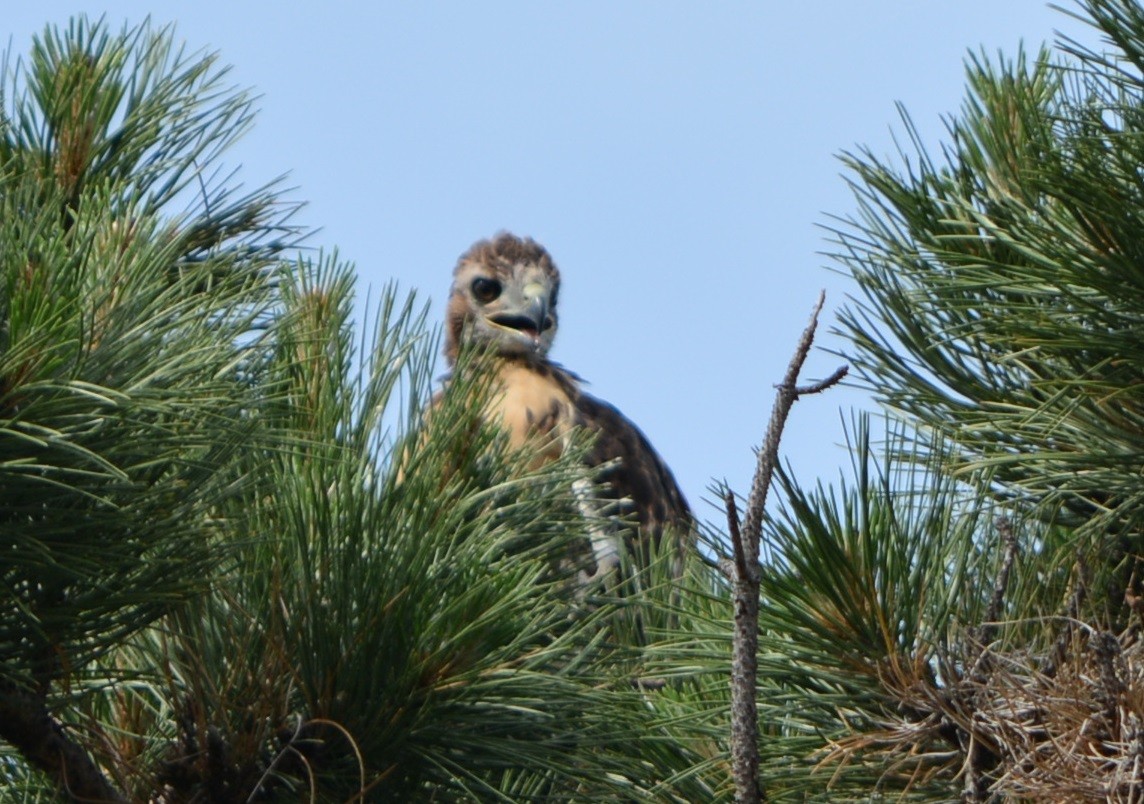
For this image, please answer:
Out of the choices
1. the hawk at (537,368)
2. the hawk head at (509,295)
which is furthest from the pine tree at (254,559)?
the hawk head at (509,295)

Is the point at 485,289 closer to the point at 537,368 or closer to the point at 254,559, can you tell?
the point at 537,368

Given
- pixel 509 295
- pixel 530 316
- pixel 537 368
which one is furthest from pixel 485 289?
pixel 537 368

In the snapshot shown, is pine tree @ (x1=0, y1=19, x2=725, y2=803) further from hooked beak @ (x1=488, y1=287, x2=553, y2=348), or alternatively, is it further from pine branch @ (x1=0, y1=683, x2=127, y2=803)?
hooked beak @ (x1=488, y1=287, x2=553, y2=348)

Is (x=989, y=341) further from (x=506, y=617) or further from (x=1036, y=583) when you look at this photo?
(x=506, y=617)

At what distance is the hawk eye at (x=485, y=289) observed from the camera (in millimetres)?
6387

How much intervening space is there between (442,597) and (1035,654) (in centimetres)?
76

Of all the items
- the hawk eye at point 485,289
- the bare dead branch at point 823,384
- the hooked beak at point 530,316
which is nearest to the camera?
the bare dead branch at point 823,384

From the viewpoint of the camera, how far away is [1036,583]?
231cm

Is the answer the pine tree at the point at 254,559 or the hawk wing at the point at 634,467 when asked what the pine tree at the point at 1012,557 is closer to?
the pine tree at the point at 254,559

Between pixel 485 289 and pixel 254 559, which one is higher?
pixel 485 289

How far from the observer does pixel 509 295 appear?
630 cm

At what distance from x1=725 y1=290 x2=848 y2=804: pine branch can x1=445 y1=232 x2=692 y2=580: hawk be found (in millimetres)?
3376

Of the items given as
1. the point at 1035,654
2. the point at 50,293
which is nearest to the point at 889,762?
the point at 1035,654

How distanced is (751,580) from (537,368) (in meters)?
4.38
